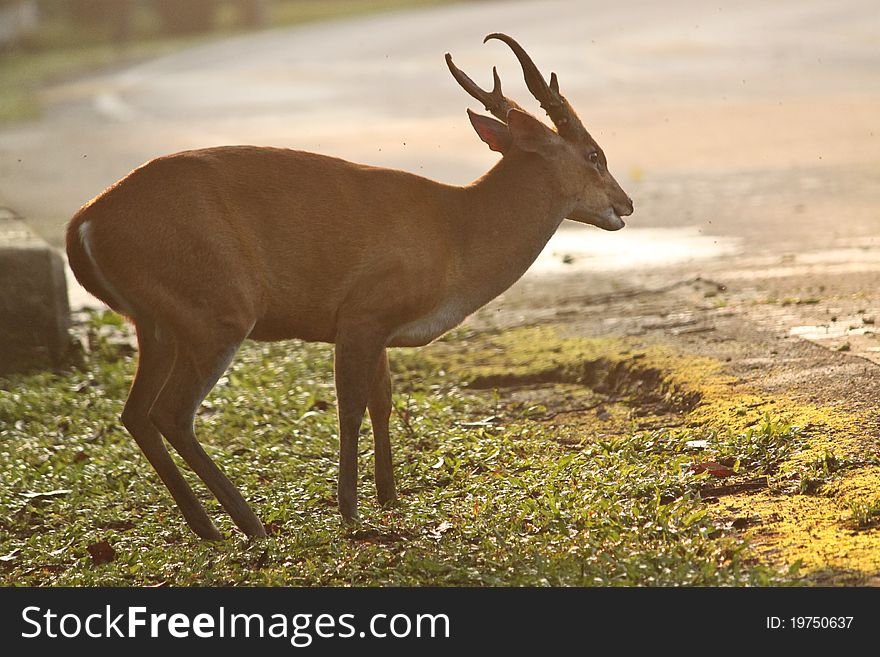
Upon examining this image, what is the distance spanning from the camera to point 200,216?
5859mm

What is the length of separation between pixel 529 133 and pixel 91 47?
34.0 m

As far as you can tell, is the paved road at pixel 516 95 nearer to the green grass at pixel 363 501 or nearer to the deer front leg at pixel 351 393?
the green grass at pixel 363 501

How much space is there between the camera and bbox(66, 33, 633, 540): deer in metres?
5.85

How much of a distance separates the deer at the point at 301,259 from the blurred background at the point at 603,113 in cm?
223

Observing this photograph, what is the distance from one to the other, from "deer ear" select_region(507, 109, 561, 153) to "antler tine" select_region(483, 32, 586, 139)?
0.11m

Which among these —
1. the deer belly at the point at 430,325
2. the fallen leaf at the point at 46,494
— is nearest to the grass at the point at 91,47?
the fallen leaf at the point at 46,494

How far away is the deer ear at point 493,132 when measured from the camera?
6.51 m

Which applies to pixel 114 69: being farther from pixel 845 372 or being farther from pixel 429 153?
pixel 845 372

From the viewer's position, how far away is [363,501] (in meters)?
6.50

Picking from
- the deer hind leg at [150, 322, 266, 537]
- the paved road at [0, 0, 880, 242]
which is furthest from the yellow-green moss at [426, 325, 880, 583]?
the paved road at [0, 0, 880, 242]

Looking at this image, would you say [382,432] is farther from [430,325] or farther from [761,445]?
[761,445]

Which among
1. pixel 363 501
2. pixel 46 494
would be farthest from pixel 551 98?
pixel 46 494

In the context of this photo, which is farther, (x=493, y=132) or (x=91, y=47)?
(x=91, y=47)
